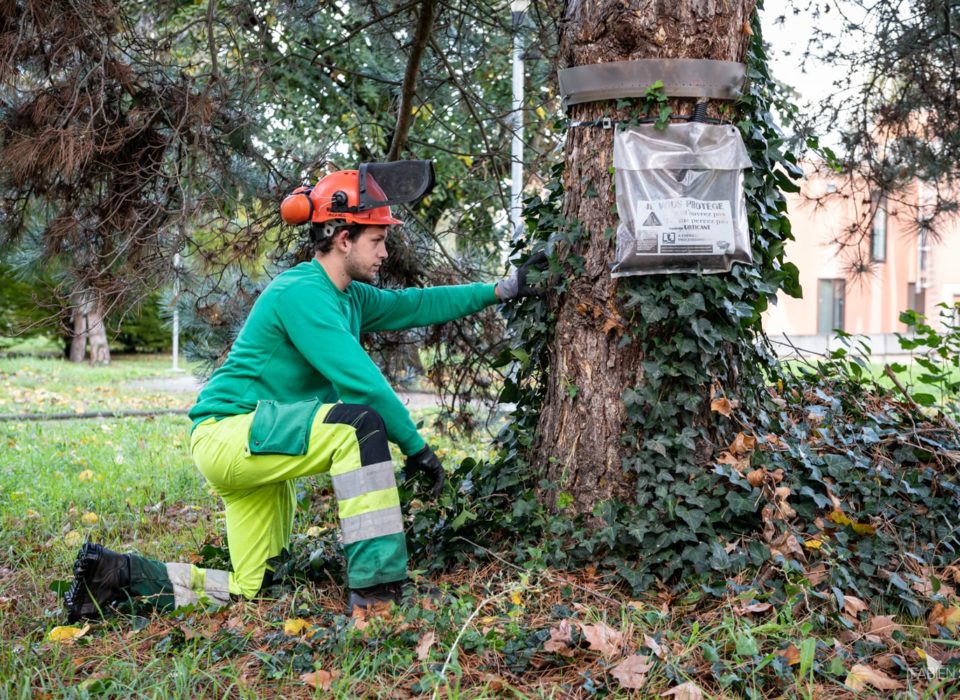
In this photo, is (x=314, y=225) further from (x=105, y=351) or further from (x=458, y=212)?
(x=105, y=351)

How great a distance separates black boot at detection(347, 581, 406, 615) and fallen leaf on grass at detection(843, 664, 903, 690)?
57.5 inches

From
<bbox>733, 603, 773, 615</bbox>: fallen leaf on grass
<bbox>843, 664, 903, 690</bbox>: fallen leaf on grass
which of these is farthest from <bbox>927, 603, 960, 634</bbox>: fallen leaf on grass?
<bbox>733, 603, 773, 615</bbox>: fallen leaf on grass

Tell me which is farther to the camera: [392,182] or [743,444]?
[392,182]

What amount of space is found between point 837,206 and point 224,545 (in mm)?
4465

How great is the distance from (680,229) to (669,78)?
1.85ft

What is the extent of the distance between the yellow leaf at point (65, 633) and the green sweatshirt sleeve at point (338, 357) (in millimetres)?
1197

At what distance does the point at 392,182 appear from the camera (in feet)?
11.9

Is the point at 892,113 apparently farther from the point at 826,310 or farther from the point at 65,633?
the point at 826,310

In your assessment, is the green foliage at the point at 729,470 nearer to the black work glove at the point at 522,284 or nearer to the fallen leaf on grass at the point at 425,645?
the black work glove at the point at 522,284

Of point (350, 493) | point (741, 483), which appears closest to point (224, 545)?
point (350, 493)

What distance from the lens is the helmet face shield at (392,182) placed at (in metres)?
3.58

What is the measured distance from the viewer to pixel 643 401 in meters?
3.24

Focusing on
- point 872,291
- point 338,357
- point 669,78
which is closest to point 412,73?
point 669,78

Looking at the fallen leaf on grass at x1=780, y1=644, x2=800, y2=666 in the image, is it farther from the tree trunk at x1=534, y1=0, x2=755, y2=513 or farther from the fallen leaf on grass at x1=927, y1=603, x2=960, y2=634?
the tree trunk at x1=534, y1=0, x2=755, y2=513
